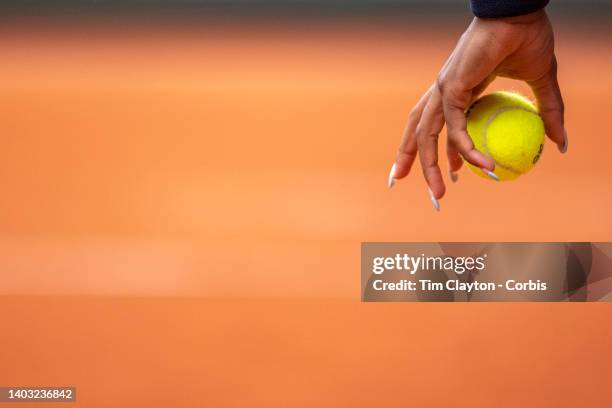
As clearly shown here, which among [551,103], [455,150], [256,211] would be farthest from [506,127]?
[256,211]

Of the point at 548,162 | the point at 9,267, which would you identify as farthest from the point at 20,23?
the point at 548,162

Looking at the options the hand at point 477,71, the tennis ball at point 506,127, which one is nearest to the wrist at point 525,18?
the hand at point 477,71

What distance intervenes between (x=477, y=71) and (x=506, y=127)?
0.84 ft

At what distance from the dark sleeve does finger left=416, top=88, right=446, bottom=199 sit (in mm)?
112

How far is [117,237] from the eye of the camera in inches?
104

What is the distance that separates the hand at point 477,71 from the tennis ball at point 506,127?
4.1 inches

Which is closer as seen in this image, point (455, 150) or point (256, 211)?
point (455, 150)

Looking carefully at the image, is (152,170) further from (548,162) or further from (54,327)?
(548,162)

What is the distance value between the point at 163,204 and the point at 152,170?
0.54ft

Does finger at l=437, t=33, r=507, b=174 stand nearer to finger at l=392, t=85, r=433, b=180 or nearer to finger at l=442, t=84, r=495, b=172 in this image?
finger at l=442, t=84, r=495, b=172

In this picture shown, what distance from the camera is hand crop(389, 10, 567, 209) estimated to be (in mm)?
728

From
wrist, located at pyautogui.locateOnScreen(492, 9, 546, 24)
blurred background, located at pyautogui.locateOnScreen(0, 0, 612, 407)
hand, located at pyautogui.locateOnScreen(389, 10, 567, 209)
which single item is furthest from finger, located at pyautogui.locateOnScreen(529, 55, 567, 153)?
blurred background, located at pyautogui.locateOnScreen(0, 0, 612, 407)

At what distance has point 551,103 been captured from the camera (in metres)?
0.89

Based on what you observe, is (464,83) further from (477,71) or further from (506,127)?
(506,127)
